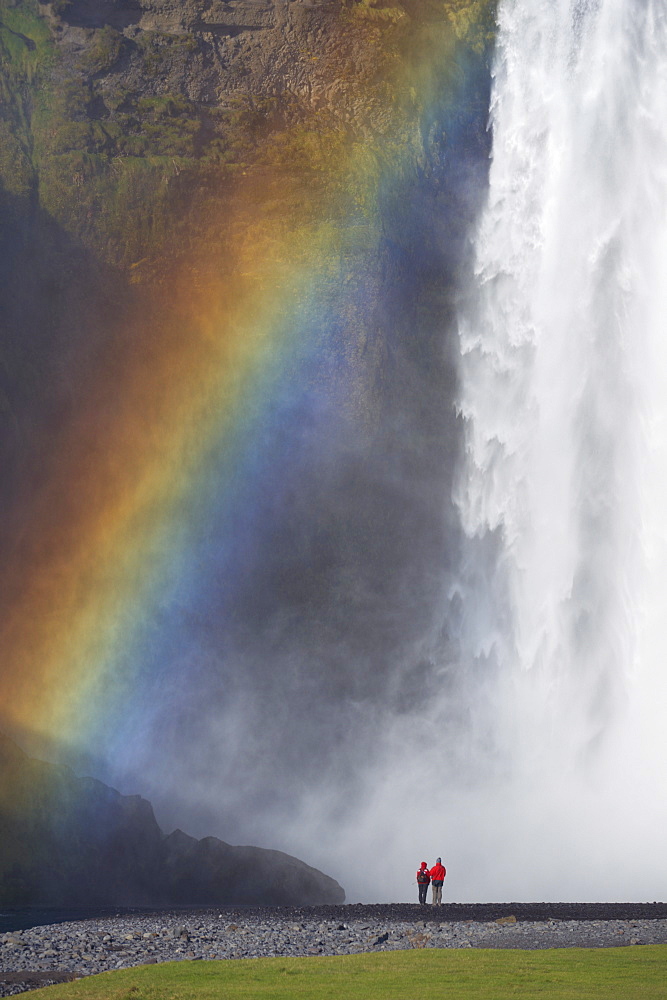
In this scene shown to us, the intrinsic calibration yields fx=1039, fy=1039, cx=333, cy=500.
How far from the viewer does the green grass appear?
1495 centimetres

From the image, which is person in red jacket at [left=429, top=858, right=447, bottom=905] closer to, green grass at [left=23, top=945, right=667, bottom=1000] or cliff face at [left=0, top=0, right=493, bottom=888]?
green grass at [left=23, top=945, right=667, bottom=1000]

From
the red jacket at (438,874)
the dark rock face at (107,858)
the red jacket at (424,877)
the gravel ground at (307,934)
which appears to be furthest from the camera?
the dark rock face at (107,858)

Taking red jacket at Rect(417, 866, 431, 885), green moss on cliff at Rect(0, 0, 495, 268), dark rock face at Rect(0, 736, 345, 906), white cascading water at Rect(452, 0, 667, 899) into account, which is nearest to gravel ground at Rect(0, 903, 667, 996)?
red jacket at Rect(417, 866, 431, 885)

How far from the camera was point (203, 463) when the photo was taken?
172 feet

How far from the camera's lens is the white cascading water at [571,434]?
38.3 m

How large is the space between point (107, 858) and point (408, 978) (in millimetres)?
22073

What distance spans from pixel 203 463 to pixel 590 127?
24078 mm

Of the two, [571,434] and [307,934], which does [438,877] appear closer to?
[307,934]

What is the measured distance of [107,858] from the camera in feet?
117

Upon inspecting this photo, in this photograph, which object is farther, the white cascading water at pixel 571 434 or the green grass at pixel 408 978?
the white cascading water at pixel 571 434

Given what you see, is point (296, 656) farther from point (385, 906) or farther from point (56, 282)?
point (385, 906)

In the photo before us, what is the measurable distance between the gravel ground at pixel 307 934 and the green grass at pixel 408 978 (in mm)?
1288

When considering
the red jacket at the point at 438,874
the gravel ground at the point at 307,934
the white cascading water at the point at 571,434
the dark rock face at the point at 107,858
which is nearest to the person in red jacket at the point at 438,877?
the red jacket at the point at 438,874

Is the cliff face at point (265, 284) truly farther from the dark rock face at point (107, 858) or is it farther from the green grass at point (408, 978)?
the green grass at point (408, 978)
